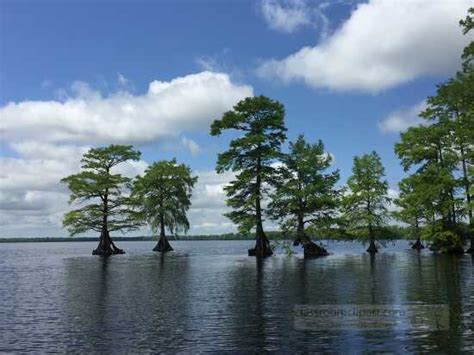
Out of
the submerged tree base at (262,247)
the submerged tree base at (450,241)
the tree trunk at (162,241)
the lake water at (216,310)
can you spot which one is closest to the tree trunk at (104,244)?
the tree trunk at (162,241)

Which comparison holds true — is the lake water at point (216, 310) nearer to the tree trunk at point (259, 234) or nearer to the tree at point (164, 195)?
the tree trunk at point (259, 234)

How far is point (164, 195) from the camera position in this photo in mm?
89562

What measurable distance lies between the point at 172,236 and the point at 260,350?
76.6 metres

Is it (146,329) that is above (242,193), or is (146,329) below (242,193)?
below

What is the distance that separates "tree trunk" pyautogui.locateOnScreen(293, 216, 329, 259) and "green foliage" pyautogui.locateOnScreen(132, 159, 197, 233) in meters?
30.2

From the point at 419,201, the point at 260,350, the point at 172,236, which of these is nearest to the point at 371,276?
the point at 260,350

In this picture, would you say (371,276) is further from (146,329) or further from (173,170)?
(173,170)

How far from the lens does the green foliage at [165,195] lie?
88.2 meters

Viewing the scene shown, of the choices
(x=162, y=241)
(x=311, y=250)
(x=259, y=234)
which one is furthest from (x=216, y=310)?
(x=162, y=241)

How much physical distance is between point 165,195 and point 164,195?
0.20 meters

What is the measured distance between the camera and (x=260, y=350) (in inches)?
590

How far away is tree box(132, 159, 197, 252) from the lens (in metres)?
88.2

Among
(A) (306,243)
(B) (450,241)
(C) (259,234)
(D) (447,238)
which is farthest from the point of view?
(A) (306,243)

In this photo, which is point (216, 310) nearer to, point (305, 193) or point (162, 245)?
point (305, 193)
